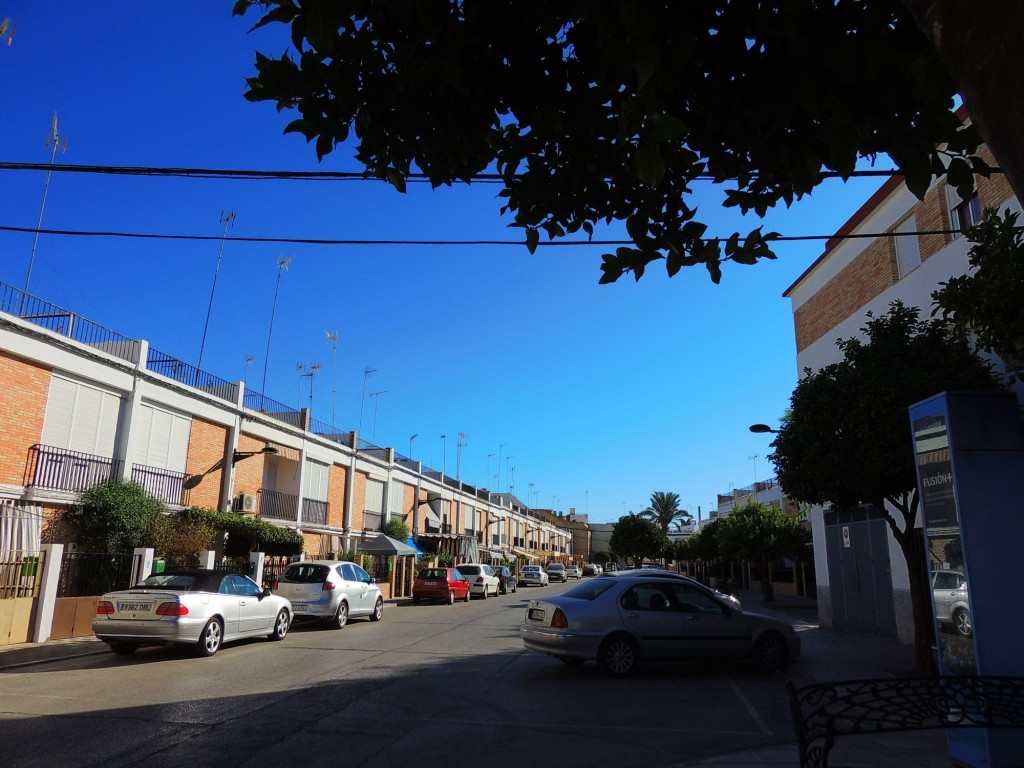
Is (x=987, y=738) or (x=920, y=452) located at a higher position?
(x=920, y=452)

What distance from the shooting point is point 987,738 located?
5602 mm

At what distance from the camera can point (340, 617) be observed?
59.8 feet

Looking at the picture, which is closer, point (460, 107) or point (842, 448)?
point (460, 107)

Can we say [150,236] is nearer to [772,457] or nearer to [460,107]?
[460,107]

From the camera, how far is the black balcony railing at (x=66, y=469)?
17500 millimetres

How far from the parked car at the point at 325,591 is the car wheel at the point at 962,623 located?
14.7 meters

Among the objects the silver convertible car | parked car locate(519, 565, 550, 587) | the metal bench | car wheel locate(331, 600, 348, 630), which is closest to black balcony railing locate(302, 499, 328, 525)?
car wheel locate(331, 600, 348, 630)

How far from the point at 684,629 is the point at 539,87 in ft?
28.2

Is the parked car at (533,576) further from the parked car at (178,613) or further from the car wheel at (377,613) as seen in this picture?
the parked car at (178,613)

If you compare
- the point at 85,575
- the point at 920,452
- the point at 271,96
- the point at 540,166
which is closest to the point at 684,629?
the point at 920,452

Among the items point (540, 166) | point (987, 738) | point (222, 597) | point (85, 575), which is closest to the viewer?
point (540, 166)

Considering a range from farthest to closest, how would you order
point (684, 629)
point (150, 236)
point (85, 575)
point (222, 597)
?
1. point (85, 575)
2. point (222, 597)
3. point (684, 629)
4. point (150, 236)

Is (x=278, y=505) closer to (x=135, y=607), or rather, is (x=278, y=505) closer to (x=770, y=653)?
(x=135, y=607)

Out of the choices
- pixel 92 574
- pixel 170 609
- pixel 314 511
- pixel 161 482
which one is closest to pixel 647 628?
pixel 170 609
